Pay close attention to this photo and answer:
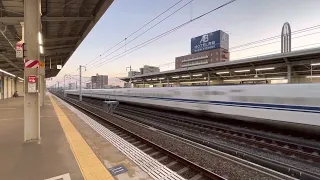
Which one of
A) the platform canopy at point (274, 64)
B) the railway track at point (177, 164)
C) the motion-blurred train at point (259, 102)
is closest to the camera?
the railway track at point (177, 164)

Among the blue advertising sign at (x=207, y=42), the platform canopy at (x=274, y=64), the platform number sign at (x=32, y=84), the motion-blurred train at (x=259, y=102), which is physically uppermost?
the blue advertising sign at (x=207, y=42)

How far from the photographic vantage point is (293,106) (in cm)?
707

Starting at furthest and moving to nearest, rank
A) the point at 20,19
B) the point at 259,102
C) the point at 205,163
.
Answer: the point at 20,19 → the point at 259,102 → the point at 205,163

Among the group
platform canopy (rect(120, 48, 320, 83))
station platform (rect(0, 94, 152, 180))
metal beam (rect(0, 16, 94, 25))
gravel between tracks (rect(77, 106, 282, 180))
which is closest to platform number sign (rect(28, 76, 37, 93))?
station platform (rect(0, 94, 152, 180))

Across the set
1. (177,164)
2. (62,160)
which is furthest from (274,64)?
(62,160)

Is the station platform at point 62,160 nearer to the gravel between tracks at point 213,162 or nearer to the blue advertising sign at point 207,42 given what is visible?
the gravel between tracks at point 213,162

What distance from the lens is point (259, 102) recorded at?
325 inches

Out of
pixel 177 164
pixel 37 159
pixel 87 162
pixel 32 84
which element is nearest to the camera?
pixel 87 162

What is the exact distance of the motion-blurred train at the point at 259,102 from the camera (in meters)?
6.67

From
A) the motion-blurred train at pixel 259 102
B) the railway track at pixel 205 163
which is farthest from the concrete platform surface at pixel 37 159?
the motion-blurred train at pixel 259 102

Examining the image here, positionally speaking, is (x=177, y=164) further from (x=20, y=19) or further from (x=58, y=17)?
(x=58, y=17)

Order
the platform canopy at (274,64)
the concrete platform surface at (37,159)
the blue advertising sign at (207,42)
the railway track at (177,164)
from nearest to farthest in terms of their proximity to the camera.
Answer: the concrete platform surface at (37,159) < the railway track at (177,164) < the platform canopy at (274,64) < the blue advertising sign at (207,42)

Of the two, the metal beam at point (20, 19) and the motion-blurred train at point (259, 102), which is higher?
the metal beam at point (20, 19)

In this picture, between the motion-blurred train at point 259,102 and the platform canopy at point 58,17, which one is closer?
the motion-blurred train at point 259,102
